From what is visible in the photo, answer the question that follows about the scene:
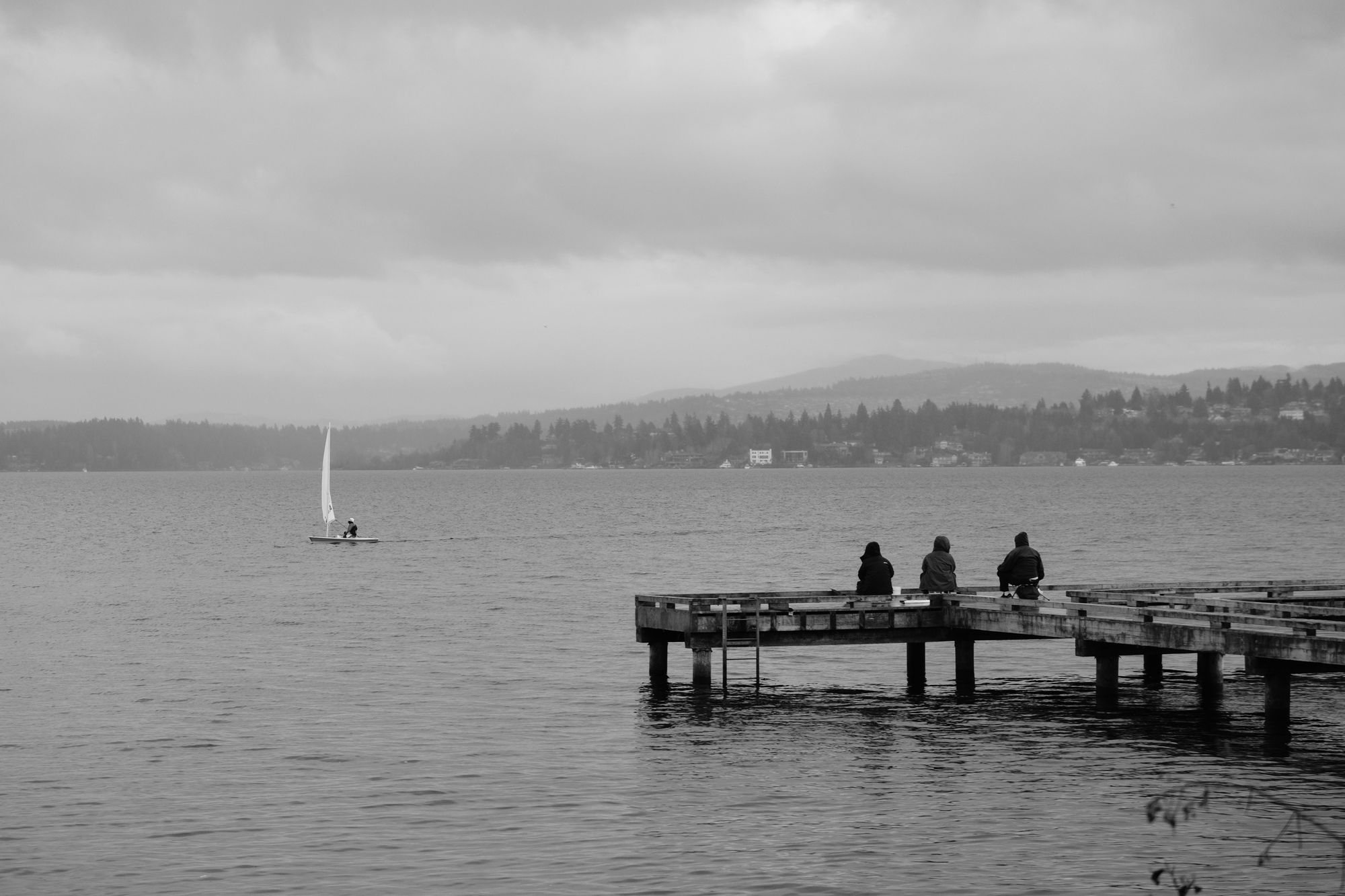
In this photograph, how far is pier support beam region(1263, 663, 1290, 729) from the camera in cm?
2981

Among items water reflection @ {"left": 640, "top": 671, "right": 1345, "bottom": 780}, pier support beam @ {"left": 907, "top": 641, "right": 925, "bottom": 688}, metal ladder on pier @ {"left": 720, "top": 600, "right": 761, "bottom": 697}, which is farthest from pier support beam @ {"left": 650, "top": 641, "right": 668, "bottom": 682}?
pier support beam @ {"left": 907, "top": 641, "right": 925, "bottom": 688}

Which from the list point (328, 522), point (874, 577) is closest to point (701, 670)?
point (874, 577)

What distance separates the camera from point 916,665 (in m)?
37.1

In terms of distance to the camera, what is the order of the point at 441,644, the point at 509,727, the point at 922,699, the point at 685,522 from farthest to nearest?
the point at 685,522 < the point at 441,644 < the point at 922,699 < the point at 509,727

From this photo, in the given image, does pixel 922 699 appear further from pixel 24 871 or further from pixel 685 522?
pixel 685 522

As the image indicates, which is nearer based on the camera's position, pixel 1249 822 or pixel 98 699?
pixel 1249 822

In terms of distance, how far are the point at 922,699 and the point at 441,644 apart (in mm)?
16927

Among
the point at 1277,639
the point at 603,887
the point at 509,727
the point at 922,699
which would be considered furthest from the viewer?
the point at 922,699

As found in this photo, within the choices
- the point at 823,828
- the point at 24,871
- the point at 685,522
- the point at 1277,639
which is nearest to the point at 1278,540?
the point at 685,522

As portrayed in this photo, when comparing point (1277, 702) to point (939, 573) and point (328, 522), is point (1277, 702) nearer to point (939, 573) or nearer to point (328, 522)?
point (939, 573)

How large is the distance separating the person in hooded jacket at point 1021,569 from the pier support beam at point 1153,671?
460 centimetres

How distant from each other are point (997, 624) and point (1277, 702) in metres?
5.77

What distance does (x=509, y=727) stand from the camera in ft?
106

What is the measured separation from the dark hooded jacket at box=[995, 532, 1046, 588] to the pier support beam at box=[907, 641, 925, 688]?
109 inches
